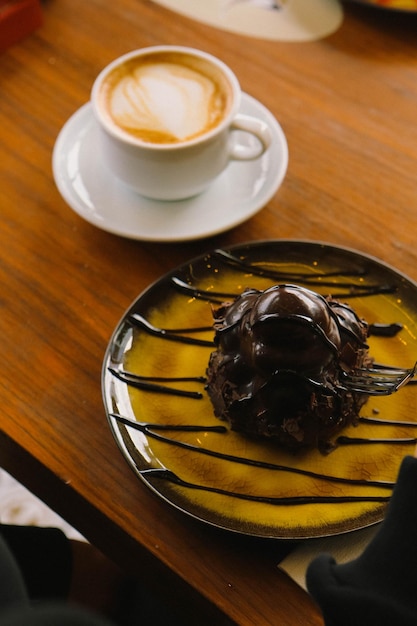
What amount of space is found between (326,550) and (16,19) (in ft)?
2.55

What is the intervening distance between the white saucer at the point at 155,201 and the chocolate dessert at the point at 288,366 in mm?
185

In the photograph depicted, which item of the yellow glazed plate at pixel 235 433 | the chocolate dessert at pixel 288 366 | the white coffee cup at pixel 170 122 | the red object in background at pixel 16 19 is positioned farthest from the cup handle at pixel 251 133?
the red object in background at pixel 16 19

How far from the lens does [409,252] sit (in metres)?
0.76

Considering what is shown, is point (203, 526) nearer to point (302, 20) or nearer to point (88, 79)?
point (88, 79)

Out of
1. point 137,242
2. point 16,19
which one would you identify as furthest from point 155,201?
point 16,19

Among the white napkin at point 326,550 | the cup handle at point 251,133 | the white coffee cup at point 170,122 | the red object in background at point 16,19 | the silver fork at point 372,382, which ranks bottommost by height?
the white napkin at point 326,550

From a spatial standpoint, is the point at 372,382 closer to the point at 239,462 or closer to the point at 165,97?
the point at 239,462

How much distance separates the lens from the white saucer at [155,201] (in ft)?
2.48

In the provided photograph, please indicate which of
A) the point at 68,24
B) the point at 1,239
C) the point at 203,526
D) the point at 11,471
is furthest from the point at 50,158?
the point at 203,526

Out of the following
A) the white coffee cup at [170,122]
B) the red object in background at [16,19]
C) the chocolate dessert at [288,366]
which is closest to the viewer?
the chocolate dessert at [288,366]

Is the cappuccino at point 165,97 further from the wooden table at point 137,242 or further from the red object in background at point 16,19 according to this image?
the red object in background at point 16,19

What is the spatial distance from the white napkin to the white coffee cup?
1.24 feet

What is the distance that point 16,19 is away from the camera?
969 millimetres

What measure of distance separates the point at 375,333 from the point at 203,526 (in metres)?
0.23
